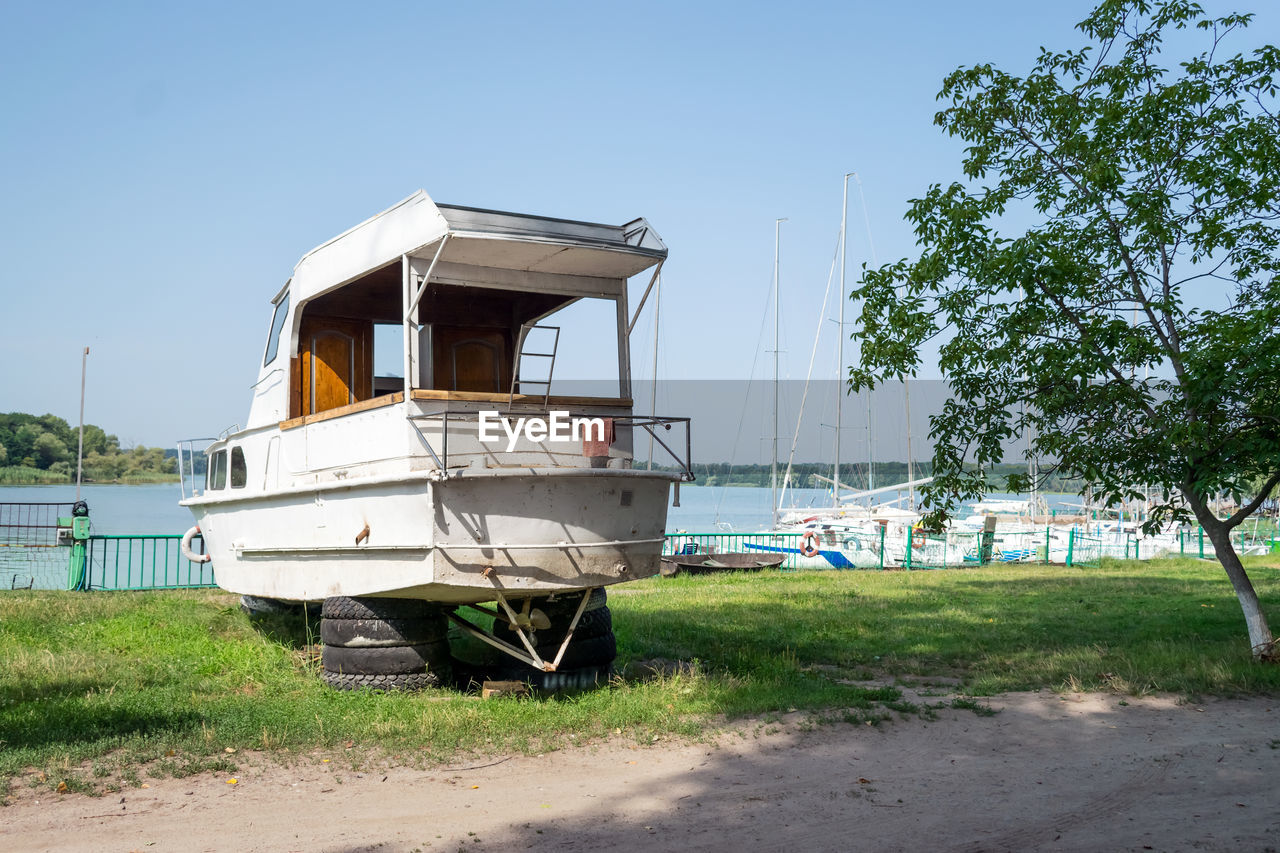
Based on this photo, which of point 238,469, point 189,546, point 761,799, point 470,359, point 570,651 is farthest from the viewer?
point 189,546

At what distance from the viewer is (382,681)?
343 inches

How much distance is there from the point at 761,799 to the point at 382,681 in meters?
3.89

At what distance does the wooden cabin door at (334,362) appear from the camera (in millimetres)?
10000

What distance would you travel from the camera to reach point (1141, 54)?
11.0 m

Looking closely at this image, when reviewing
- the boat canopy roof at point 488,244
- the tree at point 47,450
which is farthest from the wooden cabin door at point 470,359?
the tree at point 47,450

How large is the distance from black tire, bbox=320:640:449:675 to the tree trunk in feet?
25.3

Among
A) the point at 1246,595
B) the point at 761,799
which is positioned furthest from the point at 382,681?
the point at 1246,595

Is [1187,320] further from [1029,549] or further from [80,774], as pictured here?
[1029,549]

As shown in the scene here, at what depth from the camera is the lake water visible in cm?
4809

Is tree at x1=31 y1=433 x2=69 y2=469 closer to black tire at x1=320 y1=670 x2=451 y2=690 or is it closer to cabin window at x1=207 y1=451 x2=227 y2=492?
cabin window at x1=207 y1=451 x2=227 y2=492

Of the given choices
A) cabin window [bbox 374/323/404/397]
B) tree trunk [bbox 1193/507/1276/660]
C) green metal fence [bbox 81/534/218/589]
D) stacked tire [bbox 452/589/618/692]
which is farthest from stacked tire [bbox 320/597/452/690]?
tree trunk [bbox 1193/507/1276/660]

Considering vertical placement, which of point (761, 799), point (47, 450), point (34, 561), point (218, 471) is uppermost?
point (47, 450)

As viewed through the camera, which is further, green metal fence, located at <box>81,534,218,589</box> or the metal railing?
the metal railing

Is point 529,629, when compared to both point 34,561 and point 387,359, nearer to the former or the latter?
point 387,359
